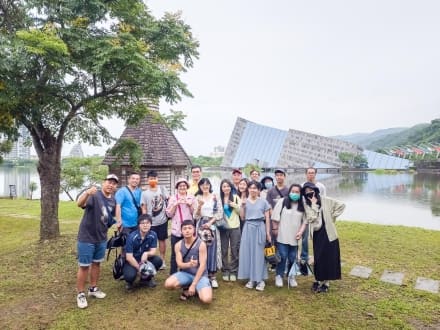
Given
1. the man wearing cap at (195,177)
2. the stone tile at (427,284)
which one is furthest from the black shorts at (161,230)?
the stone tile at (427,284)

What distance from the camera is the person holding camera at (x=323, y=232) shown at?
4258 millimetres

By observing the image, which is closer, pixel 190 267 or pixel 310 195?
pixel 190 267

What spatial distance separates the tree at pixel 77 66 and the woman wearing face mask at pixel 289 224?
295 centimetres

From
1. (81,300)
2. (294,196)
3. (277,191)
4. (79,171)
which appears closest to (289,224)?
(294,196)

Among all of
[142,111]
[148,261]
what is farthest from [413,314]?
[142,111]

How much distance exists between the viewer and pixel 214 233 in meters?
4.34

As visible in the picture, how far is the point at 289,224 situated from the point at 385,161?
67684 mm

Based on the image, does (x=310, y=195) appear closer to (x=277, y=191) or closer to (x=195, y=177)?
(x=277, y=191)

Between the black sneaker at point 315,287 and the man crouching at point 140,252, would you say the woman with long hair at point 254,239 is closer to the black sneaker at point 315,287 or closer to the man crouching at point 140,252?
the black sneaker at point 315,287

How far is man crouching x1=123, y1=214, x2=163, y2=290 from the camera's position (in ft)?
13.9

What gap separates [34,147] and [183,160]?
5.26 meters

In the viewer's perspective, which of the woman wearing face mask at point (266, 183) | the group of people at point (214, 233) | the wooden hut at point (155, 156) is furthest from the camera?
the wooden hut at point (155, 156)

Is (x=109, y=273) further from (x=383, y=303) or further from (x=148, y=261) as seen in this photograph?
(x=383, y=303)

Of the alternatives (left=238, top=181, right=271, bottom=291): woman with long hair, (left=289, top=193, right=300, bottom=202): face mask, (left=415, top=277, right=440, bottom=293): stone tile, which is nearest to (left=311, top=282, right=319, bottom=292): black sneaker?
(left=238, top=181, right=271, bottom=291): woman with long hair
